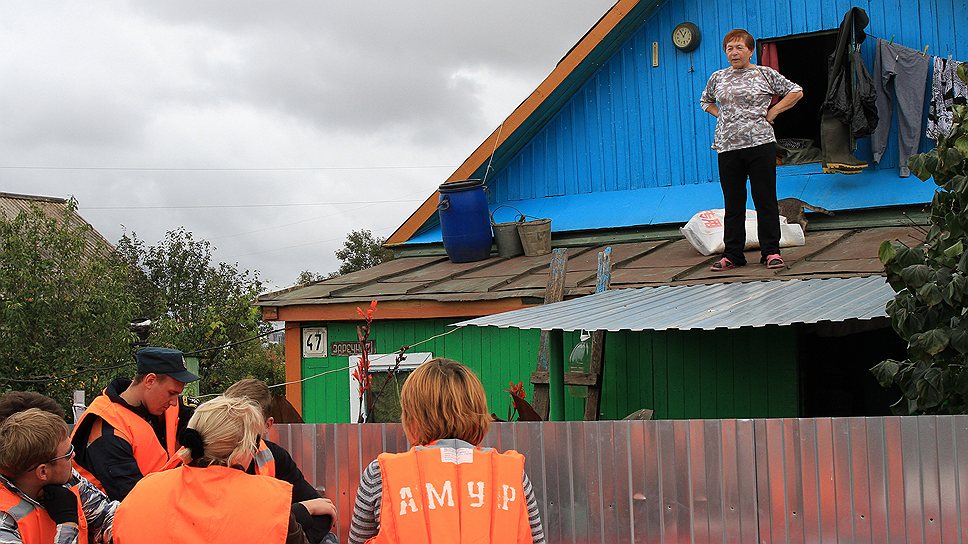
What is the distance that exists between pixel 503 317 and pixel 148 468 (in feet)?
10.4

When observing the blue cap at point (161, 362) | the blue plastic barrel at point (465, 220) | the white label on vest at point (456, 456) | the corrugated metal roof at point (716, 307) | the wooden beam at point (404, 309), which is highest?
the blue plastic barrel at point (465, 220)

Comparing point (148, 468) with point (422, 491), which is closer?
point (422, 491)

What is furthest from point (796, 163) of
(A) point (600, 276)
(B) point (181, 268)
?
(B) point (181, 268)

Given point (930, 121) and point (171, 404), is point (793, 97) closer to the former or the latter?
point (930, 121)

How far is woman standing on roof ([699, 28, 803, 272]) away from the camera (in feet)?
27.8

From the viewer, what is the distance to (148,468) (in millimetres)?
4426

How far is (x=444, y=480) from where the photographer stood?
3.33 meters

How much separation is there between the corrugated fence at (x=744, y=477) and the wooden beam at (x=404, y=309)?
166 inches

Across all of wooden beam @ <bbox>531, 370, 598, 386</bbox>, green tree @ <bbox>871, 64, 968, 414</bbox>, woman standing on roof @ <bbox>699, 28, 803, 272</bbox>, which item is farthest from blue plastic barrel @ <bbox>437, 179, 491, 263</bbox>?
green tree @ <bbox>871, 64, 968, 414</bbox>

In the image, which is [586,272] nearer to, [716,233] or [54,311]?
[716,233]

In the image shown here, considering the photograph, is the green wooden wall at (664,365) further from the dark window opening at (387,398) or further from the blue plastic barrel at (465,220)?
the blue plastic barrel at (465,220)

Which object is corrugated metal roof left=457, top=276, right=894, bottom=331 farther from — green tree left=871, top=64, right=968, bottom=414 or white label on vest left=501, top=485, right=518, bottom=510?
white label on vest left=501, top=485, right=518, bottom=510

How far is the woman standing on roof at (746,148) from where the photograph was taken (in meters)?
8.46

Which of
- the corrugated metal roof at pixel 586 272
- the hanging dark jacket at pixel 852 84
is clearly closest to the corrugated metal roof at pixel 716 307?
the corrugated metal roof at pixel 586 272
